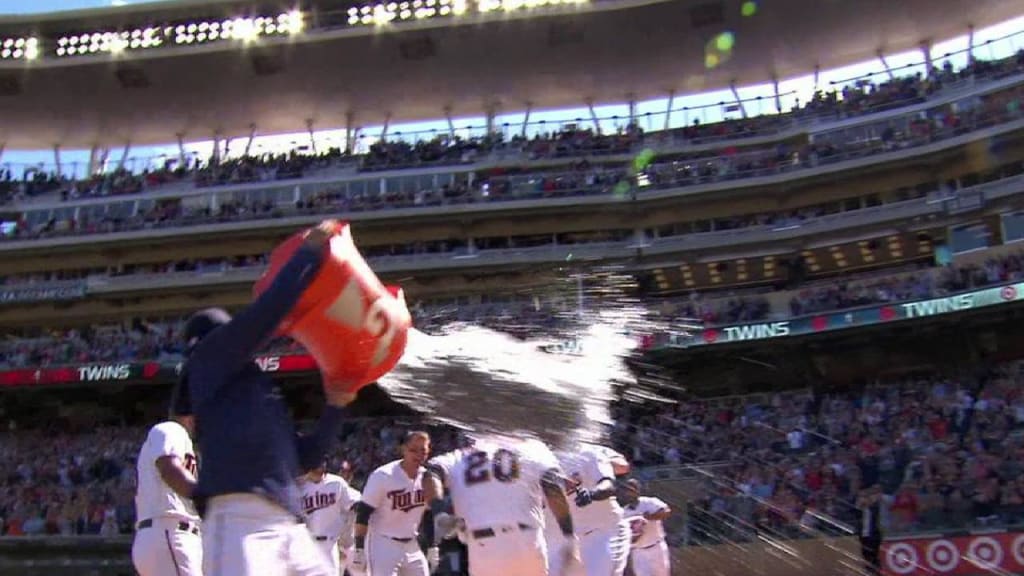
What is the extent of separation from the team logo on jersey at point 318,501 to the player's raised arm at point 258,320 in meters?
6.45

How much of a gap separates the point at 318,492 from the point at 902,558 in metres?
11.1

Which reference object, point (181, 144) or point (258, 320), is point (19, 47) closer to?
point (181, 144)

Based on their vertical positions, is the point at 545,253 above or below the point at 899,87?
below

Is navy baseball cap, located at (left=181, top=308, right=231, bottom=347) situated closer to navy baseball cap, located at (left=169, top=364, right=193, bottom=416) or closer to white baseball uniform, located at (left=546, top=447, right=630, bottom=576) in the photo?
navy baseball cap, located at (left=169, top=364, right=193, bottom=416)

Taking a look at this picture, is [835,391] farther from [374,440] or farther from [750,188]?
[374,440]

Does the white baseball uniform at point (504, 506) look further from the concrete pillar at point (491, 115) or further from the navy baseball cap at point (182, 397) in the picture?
the concrete pillar at point (491, 115)

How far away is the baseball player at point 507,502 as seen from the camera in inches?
285

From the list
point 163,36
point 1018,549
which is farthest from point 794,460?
point 163,36

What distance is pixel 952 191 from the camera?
109 ft

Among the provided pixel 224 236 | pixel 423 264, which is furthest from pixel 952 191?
pixel 224 236

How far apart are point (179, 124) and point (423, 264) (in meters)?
15.8

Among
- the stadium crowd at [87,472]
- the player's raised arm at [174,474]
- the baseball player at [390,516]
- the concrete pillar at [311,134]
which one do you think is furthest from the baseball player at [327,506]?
the concrete pillar at [311,134]

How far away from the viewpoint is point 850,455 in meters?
21.0

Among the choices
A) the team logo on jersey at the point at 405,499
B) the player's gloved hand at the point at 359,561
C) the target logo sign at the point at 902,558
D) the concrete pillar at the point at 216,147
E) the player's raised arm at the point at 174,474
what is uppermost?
the concrete pillar at the point at 216,147
